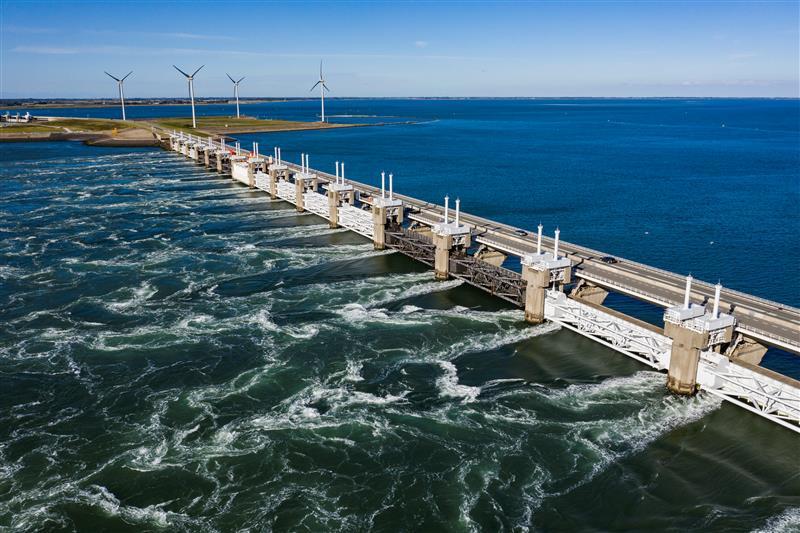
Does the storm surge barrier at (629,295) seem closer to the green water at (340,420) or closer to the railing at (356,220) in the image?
the railing at (356,220)

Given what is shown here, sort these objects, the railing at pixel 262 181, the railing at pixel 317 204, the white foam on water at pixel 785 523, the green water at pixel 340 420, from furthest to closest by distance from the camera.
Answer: the railing at pixel 262 181, the railing at pixel 317 204, the green water at pixel 340 420, the white foam on water at pixel 785 523

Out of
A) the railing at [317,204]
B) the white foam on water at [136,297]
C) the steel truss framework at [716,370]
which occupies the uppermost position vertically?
the railing at [317,204]

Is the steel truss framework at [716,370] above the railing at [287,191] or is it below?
below

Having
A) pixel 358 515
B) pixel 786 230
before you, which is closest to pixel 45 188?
pixel 358 515

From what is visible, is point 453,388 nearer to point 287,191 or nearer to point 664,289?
point 664,289

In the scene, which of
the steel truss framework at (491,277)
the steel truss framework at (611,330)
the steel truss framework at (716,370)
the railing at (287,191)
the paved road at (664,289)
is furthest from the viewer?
the railing at (287,191)

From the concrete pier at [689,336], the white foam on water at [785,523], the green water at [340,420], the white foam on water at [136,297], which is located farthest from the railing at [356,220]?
the white foam on water at [785,523]

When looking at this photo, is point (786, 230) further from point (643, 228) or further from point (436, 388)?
point (436, 388)

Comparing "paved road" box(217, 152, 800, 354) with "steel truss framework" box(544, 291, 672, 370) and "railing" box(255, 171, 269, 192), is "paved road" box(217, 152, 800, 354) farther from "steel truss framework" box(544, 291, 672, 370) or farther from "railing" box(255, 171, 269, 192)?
"railing" box(255, 171, 269, 192)
